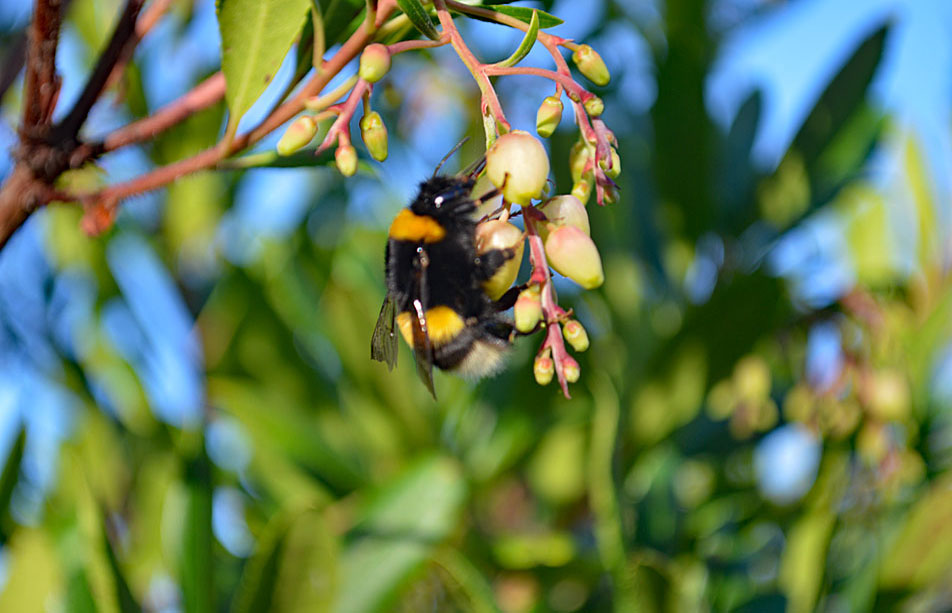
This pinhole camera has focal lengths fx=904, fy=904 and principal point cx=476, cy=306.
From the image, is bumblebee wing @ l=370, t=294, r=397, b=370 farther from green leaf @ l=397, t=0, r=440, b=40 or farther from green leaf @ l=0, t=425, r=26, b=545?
green leaf @ l=0, t=425, r=26, b=545

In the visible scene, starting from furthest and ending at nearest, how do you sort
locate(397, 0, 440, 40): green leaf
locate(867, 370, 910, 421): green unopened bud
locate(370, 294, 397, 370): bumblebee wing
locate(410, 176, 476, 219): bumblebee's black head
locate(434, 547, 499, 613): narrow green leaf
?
locate(867, 370, 910, 421): green unopened bud
locate(434, 547, 499, 613): narrow green leaf
locate(370, 294, 397, 370): bumblebee wing
locate(410, 176, 476, 219): bumblebee's black head
locate(397, 0, 440, 40): green leaf

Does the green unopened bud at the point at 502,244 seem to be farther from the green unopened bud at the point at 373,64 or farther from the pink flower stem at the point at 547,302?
the green unopened bud at the point at 373,64

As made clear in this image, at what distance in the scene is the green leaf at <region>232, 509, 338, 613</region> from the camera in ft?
3.15

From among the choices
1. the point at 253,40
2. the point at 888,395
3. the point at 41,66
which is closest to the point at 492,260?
the point at 253,40

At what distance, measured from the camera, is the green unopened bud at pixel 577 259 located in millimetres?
604

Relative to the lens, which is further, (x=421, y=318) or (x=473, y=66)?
(x=421, y=318)

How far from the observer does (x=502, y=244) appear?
0.68 metres

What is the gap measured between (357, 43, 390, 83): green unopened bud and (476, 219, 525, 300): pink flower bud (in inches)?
6.2

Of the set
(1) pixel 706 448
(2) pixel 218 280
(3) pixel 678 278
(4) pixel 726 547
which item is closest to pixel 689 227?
(3) pixel 678 278

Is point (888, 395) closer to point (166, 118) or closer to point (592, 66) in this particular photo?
point (592, 66)

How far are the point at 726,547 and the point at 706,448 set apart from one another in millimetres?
152

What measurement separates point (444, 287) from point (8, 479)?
740mm

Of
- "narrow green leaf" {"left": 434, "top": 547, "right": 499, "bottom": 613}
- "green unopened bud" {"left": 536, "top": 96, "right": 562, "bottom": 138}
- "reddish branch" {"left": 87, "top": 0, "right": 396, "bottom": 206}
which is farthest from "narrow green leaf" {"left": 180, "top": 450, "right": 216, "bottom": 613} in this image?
"green unopened bud" {"left": 536, "top": 96, "right": 562, "bottom": 138}

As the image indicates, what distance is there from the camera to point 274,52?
662 mm
